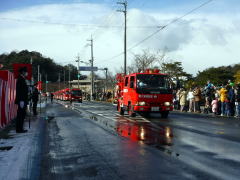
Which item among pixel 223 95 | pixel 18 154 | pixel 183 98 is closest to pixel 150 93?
pixel 223 95

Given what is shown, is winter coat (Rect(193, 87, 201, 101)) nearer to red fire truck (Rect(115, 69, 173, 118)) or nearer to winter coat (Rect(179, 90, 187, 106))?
winter coat (Rect(179, 90, 187, 106))

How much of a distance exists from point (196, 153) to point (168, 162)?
45.8 inches

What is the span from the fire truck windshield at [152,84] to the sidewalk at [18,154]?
803cm

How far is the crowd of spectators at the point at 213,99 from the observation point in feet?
62.3

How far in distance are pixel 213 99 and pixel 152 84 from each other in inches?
233

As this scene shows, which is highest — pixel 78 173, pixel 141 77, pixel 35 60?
pixel 35 60

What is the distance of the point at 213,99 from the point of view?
860 inches

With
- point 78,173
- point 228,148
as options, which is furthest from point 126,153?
point 228,148

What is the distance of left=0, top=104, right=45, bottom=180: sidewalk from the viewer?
18.2 feet

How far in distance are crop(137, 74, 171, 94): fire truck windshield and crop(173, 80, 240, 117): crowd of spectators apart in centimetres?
366

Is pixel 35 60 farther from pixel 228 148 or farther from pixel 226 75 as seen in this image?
pixel 228 148

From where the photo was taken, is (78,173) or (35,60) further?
(35,60)

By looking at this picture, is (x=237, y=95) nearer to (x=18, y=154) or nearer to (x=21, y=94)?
(x=21, y=94)

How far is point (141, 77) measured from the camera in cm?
1775
